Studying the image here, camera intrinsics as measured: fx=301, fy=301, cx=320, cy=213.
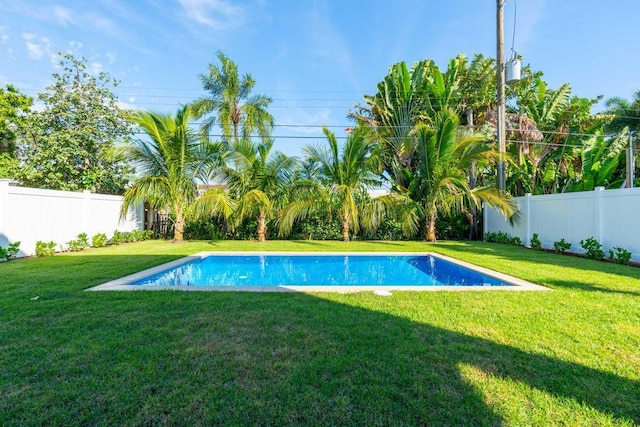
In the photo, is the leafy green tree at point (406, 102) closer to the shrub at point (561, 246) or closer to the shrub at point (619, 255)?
the shrub at point (561, 246)

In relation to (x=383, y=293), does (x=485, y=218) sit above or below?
above

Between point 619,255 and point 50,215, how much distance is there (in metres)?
14.5

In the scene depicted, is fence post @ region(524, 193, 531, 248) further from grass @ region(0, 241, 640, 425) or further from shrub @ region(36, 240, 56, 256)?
shrub @ region(36, 240, 56, 256)

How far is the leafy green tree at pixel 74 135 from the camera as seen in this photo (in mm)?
12906

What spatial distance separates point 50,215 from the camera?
845 cm

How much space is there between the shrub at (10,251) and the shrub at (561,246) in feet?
46.6

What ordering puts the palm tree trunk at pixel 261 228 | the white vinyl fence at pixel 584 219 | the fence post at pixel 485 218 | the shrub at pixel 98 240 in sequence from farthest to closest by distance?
the fence post at pixel 485 218 → the palm tree trunk at pixel 261 228 → the shrub at pixel 98 240 → the white vinyl fence at pixel 584 219

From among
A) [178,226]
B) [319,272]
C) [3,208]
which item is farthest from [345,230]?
[3,208]

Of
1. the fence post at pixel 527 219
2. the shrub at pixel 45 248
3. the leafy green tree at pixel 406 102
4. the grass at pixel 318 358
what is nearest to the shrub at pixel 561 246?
the fence post at pixel 527 219

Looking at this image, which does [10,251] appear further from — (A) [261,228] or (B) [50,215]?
(A) [261,228]

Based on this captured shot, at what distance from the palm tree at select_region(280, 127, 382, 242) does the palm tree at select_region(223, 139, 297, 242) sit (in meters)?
0.79

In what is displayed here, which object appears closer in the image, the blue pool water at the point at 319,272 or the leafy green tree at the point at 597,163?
the blue pool water at the point at 319,272

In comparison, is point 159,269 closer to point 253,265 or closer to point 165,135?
point 253,265

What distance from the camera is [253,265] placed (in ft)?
27.0
